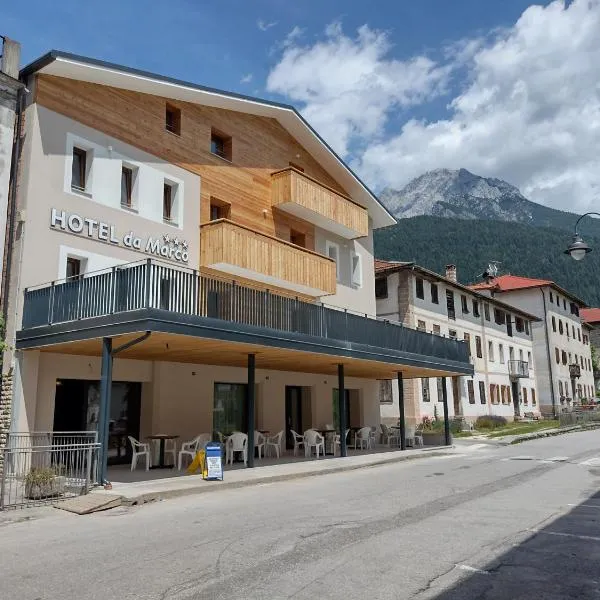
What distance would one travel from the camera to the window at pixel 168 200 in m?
18.4

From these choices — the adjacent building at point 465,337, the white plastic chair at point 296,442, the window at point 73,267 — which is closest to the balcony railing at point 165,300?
the window at point 73,267

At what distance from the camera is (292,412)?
2398 centimetres

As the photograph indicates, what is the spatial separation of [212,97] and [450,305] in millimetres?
23242

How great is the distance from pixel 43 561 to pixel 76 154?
1204 cm

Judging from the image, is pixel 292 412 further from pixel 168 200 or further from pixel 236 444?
pixel 168 200

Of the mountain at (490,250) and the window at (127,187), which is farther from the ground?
the mountain at (490,250)

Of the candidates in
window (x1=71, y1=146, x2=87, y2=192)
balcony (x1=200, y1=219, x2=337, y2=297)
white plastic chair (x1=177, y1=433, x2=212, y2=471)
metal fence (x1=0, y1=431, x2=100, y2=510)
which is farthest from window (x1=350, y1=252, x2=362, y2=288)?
metal fence (x1=0, y1=431, x2=100, y2=510)

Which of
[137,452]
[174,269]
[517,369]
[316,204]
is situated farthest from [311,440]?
[517,369]

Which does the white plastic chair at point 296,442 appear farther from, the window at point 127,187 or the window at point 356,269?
the window at point 127,187

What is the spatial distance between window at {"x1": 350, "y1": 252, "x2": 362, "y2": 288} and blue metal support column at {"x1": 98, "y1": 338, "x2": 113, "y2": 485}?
1501 cm

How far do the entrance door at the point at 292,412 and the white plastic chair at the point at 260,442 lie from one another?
2.98 m

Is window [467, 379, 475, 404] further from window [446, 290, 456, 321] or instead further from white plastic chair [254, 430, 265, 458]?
white plastic chair [254, 430, 265, 458]

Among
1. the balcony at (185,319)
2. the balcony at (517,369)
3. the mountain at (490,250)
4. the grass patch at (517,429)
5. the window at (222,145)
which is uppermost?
the mountain at (490,250)

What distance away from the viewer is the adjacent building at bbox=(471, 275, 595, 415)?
54.4 m
